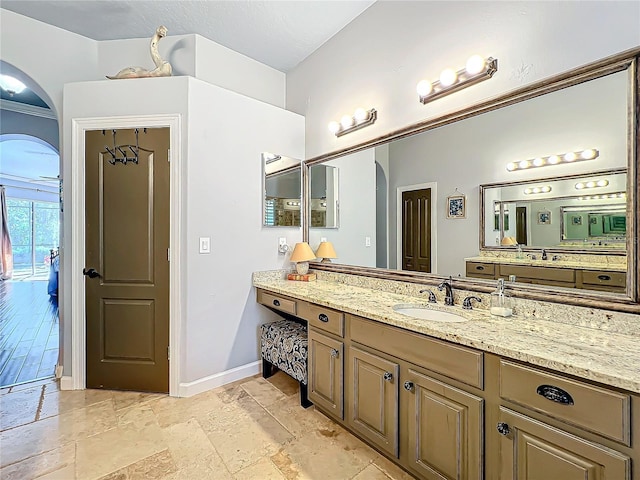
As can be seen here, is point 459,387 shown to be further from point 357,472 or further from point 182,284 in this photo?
point 182,284

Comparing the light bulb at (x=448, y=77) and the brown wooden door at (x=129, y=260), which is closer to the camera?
the light bulb at (x=448, y=77)

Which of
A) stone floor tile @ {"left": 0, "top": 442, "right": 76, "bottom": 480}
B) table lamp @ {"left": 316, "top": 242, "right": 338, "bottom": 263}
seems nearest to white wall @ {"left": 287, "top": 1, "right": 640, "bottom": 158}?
table lamp @ {"left": 316, "top": 242, "right": 338, "bottom": 263}

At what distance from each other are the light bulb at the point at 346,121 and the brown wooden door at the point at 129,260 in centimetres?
145

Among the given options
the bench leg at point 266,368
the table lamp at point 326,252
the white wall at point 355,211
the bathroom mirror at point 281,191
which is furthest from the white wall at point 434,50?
the bench leg at point 266,368

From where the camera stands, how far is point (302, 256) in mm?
2855

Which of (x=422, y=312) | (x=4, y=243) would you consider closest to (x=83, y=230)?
(x=422, y=312)

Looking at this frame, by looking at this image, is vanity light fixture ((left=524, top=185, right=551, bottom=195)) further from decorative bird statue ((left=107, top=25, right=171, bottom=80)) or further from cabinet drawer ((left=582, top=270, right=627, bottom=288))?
decorative bird statue ((left=107, top=25, right=171, bottom=80))

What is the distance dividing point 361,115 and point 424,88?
60 cm

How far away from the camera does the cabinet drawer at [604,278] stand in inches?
53.5

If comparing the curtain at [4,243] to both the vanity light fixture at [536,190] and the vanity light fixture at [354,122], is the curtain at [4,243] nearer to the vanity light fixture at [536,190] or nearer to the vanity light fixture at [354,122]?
the vanity light fixture at [354,122]

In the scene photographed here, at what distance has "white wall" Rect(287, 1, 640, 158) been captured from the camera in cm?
141

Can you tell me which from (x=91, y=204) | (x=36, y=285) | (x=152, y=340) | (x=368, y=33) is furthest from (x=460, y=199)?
(x=36, y=285)

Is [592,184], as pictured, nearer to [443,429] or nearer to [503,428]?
[503,428]

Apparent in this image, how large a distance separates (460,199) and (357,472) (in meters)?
1.70
